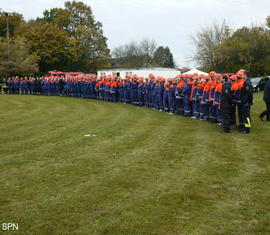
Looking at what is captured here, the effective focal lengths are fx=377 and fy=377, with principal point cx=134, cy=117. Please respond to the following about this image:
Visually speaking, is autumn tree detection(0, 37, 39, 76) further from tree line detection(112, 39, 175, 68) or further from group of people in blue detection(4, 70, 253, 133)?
tree line detection(112, 39, 175, 68)

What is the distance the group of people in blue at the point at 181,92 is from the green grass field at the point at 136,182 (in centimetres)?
124

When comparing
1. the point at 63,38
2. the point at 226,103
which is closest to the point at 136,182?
the point at 226,103

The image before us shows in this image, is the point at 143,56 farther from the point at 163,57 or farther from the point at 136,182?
the point at 136,182

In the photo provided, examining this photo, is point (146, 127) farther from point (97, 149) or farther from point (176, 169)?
point (176, 169)

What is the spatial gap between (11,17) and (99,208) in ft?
209

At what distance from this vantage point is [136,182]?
7.11 m

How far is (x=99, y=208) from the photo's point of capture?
5.82 meters

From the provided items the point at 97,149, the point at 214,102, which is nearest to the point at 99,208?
the point at 97,149

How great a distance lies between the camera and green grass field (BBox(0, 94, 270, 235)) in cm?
530

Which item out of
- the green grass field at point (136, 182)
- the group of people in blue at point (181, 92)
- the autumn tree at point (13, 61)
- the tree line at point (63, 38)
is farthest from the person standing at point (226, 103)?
the tree line at point (63, 38)

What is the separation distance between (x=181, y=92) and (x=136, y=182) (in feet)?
38.0

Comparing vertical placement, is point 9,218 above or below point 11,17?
below

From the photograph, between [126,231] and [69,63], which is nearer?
[126,231]

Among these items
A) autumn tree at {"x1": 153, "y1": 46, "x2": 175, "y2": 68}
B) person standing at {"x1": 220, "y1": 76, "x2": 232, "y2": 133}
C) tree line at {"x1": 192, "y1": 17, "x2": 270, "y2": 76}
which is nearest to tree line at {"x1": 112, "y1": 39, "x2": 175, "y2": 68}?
autumn tree at {"x1": 153, "y1": 46, "x2": 175, "y2": 68}
